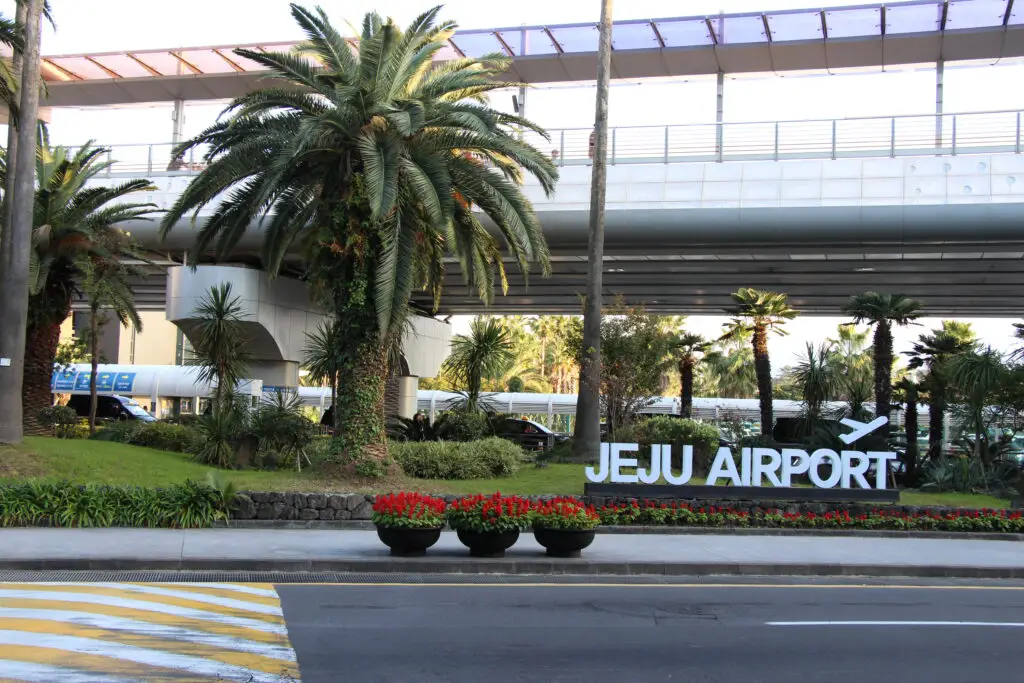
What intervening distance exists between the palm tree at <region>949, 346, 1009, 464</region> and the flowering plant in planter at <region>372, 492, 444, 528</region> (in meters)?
17.4

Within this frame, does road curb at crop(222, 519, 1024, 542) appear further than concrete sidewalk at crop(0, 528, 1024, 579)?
Yes

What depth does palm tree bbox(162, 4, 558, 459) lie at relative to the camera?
19188 mm

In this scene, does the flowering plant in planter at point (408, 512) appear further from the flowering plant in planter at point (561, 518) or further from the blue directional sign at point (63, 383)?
the blue directional sign at point (63, 383)

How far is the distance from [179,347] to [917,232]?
48.5 m

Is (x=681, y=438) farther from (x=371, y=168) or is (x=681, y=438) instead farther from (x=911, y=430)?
(x=371, y=168)

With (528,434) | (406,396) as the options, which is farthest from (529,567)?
(406,396)

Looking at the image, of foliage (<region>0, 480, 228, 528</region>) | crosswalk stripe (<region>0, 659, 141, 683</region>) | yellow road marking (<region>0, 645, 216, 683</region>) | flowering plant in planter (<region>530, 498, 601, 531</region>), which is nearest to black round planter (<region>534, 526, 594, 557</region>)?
flowering plant in planter (<region>530, 498, 601, 531</region>)

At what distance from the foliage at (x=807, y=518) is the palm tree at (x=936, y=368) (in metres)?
8.37

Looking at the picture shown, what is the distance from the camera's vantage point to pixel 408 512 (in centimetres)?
1368

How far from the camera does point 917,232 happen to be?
2716 centimetres

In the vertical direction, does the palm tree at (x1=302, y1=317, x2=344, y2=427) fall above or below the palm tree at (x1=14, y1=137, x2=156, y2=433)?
below

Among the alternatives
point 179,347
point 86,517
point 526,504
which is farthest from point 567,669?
point 179,347

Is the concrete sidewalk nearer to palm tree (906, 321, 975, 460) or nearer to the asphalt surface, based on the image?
the asphalt surface

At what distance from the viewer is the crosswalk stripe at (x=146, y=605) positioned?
31.4 feet
